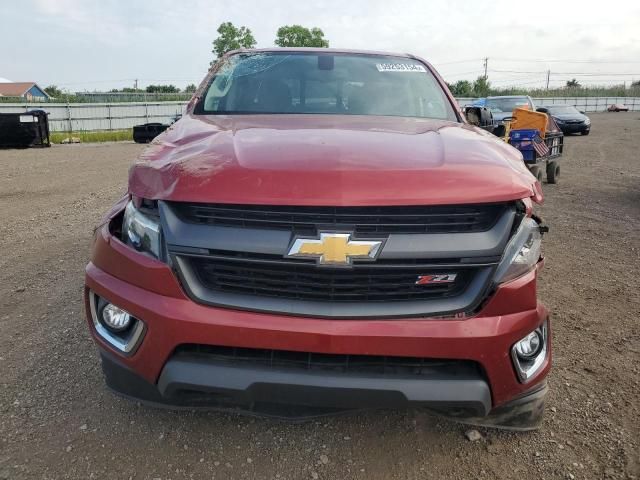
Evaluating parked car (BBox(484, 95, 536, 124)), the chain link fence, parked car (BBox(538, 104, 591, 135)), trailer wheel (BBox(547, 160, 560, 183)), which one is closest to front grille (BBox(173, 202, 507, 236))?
trailer wheel (BBox(547, 160, 560, 183))

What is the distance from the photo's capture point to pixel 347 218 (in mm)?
1961

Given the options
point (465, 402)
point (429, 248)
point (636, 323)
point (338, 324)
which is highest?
point (429, 248)

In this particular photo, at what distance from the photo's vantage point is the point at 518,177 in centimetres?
214

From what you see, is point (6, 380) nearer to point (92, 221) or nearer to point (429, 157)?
point (429, 157)

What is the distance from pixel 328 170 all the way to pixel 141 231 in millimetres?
791

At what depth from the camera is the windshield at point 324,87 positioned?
11.2ft

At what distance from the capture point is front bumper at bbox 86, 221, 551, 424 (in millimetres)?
1937

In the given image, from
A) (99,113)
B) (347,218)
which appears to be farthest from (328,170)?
(99,113)

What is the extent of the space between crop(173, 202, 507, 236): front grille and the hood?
46 millimetres

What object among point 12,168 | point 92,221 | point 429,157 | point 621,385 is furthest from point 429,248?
point 12,168

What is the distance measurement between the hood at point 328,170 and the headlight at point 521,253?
0.49 ft

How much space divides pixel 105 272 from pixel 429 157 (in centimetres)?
141

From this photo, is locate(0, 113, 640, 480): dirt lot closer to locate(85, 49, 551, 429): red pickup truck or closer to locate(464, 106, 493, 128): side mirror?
locate(85, 49, 551, 429): red pickup truck

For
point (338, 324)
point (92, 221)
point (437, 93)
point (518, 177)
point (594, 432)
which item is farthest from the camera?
point (92, 221)
